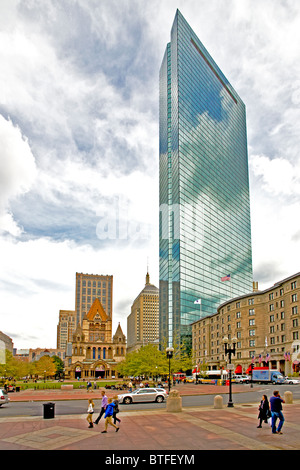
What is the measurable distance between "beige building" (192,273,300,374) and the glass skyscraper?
13.4 meters

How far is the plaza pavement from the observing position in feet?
45.5

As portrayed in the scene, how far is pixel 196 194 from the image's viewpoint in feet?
442

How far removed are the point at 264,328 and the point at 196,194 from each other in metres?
60.5

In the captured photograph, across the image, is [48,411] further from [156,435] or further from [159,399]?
Result: [159,399]

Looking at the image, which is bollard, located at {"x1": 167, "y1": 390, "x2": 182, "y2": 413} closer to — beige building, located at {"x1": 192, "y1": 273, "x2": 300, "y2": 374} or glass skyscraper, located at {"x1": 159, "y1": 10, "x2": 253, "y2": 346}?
beige building, located at {"x1": 192, "y1": 273, "x2": 300, "y2": 374}

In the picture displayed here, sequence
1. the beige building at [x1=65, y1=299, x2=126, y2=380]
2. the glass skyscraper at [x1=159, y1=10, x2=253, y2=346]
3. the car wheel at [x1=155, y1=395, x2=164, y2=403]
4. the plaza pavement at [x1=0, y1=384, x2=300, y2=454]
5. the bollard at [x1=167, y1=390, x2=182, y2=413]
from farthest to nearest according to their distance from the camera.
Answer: the beige building at [x1=65, y1=299, x2=126, y2=380]
the glass skyscraper at [x1=159, y1=10, x2=253, y2=346]
the car wheel at [x1=155, y1=395, x2=164, y2=403]
the bollard at [x1=167, y1=390, x2=182, y2=413]
the plaza pavement at [x1=0, y1=384, x2=300, y2=454]

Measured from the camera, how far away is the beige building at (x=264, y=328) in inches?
2899

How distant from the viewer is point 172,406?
82.6 ft

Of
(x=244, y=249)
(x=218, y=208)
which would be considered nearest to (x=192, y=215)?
(x=218, y=208)

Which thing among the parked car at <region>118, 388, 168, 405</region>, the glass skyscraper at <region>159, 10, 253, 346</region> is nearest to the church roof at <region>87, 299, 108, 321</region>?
the glass skyscraper at <region>159, 10, 253, 346</region>

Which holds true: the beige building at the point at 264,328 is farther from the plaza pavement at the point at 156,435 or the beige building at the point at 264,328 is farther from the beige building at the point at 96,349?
the plaza pavement at the point at 156,435

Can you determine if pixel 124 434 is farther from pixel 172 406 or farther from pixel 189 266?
pixel 189 266

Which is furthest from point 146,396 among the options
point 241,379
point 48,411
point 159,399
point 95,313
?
point 95,313

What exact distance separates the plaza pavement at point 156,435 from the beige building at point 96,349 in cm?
12070
